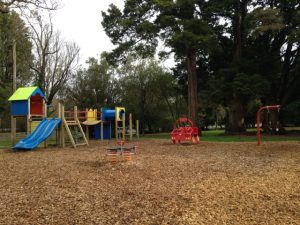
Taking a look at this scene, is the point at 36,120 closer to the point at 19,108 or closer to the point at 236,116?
the point at 19,108

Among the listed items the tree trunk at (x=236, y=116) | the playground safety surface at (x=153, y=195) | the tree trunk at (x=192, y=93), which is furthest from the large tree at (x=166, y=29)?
the playground safety surface at (x=153, y=195)

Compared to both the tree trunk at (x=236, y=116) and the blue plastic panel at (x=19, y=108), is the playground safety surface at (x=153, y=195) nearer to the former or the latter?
the blue plastic panel at (x=19, y=108)

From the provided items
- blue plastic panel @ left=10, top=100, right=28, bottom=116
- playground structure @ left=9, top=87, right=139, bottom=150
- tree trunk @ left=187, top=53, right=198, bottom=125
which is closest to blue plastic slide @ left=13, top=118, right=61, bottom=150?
playground structure @ left=9, top=87, right=139, bottom=150

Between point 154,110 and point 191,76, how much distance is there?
461 inches

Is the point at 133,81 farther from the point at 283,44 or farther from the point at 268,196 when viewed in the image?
the point at 268,196

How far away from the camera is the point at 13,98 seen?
17344 millimetres

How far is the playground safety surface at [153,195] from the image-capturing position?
4.22 m

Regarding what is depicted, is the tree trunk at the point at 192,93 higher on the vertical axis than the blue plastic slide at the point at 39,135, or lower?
higher

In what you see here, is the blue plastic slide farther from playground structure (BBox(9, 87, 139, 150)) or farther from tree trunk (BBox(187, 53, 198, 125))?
tree trunk (BBox(187, 53, 198, 125))

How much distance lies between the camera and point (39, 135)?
15.7 meters

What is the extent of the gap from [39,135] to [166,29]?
1324 centimetres

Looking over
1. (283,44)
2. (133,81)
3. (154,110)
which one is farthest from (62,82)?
(283,44)

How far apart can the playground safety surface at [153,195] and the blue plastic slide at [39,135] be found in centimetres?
674

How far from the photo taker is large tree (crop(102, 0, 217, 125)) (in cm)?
2202
